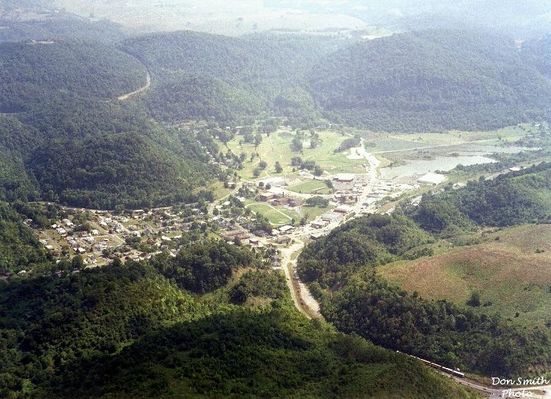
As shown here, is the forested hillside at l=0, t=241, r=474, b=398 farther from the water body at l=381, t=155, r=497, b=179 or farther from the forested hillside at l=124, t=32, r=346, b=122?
the forested hillside at l=124, t=32, r=346, b=122

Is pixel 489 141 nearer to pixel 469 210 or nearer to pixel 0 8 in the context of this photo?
pixel 469 210

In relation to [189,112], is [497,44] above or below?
above

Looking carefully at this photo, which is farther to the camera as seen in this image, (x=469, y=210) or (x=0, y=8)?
(x=0, y=8)

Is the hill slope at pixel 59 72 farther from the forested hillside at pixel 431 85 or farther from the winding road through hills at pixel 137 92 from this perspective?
the forested hillside at pixel 431 85

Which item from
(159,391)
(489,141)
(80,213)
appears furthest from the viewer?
(489,141)

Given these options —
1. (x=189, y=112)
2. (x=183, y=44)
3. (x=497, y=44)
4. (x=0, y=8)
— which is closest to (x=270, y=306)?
(x=189, y=112)

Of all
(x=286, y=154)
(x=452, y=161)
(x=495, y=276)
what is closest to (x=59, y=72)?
(x=286, y=154)

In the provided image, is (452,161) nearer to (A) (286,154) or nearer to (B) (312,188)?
(A) (286,154)
